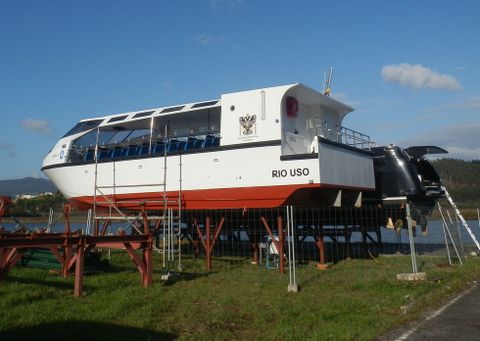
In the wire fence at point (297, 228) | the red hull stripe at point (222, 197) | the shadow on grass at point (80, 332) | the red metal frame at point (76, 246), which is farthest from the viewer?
A: the wire fence at point (297, 228)

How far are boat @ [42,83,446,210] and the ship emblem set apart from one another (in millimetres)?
26

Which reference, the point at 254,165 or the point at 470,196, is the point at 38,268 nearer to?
the point at 254,165

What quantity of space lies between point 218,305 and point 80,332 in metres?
2.30

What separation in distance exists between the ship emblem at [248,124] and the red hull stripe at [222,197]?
4.82ft

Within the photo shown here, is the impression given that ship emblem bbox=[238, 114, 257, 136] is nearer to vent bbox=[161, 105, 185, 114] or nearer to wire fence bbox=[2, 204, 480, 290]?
wire fence bbox=[2, 204, 480, 290]

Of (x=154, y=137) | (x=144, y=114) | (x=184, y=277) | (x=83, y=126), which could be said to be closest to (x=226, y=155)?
(x=154, y=137)

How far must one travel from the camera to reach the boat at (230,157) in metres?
11.4

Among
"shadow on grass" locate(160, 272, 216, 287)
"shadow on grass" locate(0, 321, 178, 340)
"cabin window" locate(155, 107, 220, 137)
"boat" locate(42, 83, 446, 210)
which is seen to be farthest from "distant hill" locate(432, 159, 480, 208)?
"shadow on grass" locate(0, 321, 178, 340)

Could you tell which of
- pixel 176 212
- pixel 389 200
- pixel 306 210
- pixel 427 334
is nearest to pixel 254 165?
pixel 306 210

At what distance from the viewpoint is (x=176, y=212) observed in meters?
14.1

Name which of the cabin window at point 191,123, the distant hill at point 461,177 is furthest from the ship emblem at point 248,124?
the distant hill at point 461,177

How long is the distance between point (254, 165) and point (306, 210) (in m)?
2.44

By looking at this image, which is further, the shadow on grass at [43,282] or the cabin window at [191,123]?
the cabin window at [191,123]

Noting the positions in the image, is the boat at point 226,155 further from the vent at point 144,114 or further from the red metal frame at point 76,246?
the red metal frame at point 76,246
